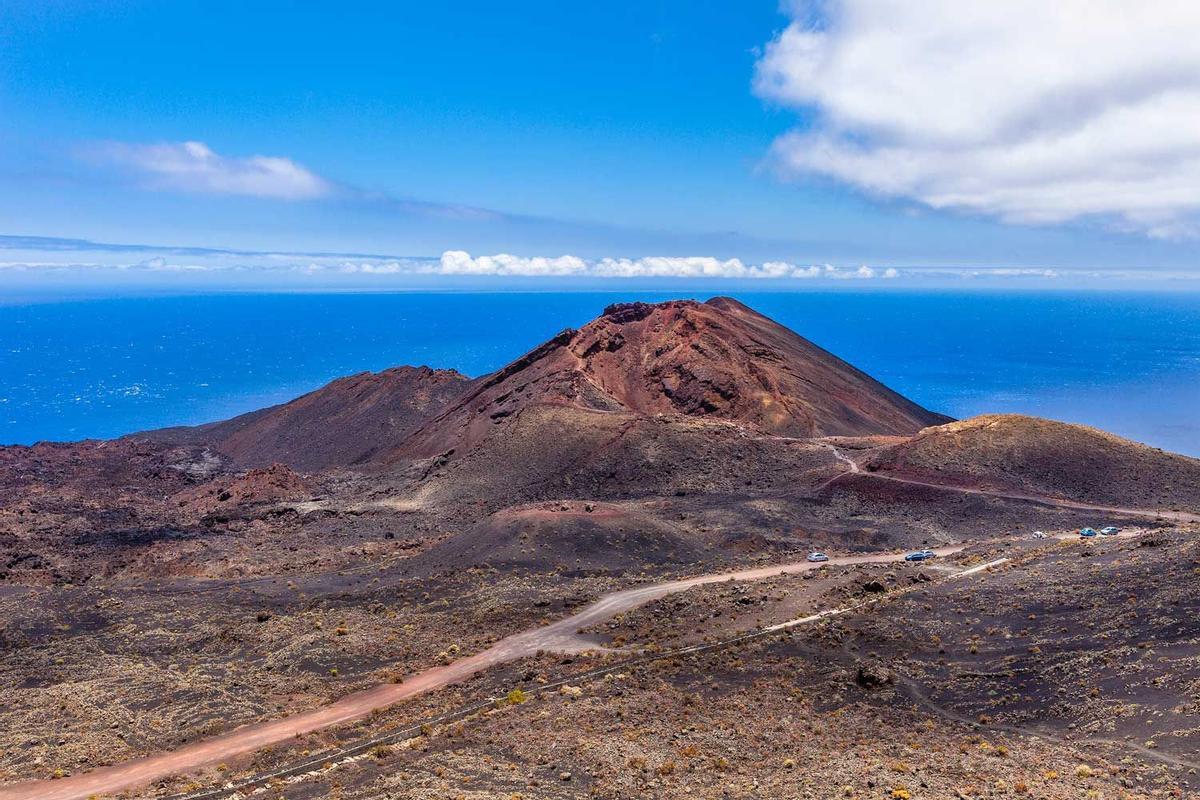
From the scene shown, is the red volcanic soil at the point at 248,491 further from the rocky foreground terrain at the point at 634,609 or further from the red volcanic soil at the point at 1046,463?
the red volcanic soil at the point at 1046,463

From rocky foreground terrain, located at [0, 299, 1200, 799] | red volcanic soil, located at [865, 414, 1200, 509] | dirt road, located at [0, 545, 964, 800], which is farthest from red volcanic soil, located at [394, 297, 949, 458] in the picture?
dirt road, located at [0, 545, 964, 800]

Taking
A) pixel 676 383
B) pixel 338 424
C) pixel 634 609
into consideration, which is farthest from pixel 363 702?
pixel 338 424

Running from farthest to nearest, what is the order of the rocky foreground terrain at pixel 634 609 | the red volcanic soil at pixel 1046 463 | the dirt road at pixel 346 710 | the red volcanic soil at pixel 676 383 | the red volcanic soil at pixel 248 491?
the red volcanic soil at pixel 676 383 → the red volcanic soil at pixel 248 491 → the red volcanic soil at pixel 1046 463 → the dirt road at pixel 346 710 → the rocky foreground terrain at pixel 634 609

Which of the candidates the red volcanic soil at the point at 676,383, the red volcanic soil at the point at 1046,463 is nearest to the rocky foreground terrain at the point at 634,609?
the red volcanic soil at the point at 1046,463

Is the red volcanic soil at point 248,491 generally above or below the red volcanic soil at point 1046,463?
below

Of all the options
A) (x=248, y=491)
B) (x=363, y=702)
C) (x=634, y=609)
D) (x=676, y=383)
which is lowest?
(x=248, y=491)

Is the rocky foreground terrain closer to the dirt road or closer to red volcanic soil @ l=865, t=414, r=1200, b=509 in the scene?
red volcanic soil @ l=865, t=414, r=1200, b=509

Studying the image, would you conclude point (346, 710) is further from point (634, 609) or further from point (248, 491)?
point (248, 491)
